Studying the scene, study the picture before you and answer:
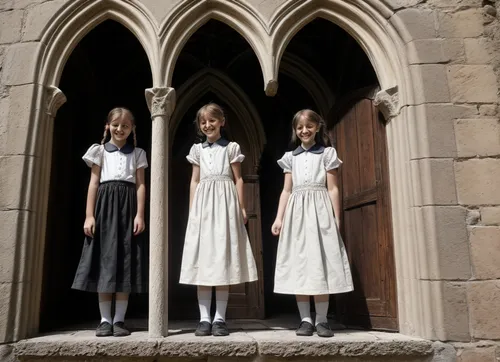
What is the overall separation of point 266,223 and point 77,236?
201 centimetres

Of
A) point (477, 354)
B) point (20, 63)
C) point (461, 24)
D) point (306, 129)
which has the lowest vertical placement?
point (477, 354)

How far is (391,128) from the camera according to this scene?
12.2 feet

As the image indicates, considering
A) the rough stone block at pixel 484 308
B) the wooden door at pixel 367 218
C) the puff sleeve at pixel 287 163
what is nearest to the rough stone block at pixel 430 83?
the wooden door at pixel 367 218

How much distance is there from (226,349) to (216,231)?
827 mm

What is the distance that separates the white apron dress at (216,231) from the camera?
3.43 meters

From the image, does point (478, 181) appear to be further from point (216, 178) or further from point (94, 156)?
point (94, 156)

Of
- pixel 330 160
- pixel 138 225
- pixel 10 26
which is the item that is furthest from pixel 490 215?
pixel 10 26

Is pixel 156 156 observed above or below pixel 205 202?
above

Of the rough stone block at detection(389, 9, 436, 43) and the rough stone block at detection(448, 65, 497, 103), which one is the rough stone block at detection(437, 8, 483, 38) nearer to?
the rough stone block at detection(389, 9, 436, 43)

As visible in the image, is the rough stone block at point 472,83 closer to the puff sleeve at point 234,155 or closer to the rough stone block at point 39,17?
the puff sleeve at point 234,155

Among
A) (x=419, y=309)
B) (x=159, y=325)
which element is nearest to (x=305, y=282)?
(x=419, y=309)

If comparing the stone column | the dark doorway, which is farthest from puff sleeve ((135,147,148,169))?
the dark doorway

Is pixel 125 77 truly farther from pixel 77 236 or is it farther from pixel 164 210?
pixel 164 210

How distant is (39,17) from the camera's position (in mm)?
3791
